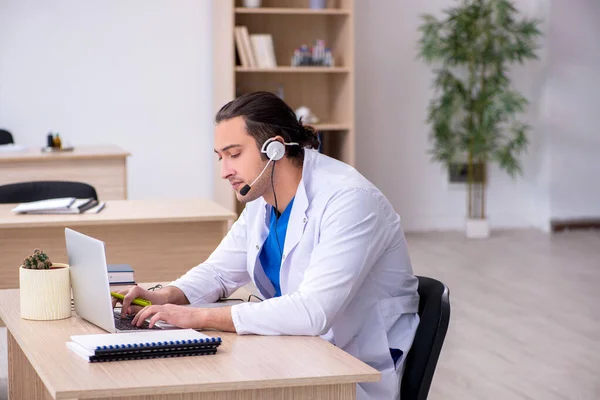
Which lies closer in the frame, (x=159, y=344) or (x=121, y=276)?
(x=159, y=344)

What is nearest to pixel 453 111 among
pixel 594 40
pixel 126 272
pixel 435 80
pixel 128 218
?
pixel 435 80

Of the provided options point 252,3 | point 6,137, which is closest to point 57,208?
point 6,137

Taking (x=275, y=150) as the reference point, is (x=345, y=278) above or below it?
below

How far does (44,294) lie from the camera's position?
7.38 ft

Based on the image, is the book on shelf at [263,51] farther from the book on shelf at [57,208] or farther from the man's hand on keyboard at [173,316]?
the man's hand on keyboard at [173,316]

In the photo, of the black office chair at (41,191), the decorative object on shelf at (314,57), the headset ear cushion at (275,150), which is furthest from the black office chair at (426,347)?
the decorative object on shelf at (314,57)

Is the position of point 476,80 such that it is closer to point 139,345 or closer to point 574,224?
point 574,224

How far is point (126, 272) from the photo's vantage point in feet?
8.69

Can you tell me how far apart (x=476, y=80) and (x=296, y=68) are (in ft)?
5.66

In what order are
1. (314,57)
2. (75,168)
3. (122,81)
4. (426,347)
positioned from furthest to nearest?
(122,81), (314,57), (75,168), (426,347)

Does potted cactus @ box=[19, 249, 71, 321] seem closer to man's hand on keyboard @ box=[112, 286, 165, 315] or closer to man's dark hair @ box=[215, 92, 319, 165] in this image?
man's hand on keyboard @ box=[112, 286, 165, 315]

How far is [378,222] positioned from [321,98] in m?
5.73

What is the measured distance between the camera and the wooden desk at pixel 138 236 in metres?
4.03

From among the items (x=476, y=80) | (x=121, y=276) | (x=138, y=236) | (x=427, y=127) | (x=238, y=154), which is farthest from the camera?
(x=427, y=127)
